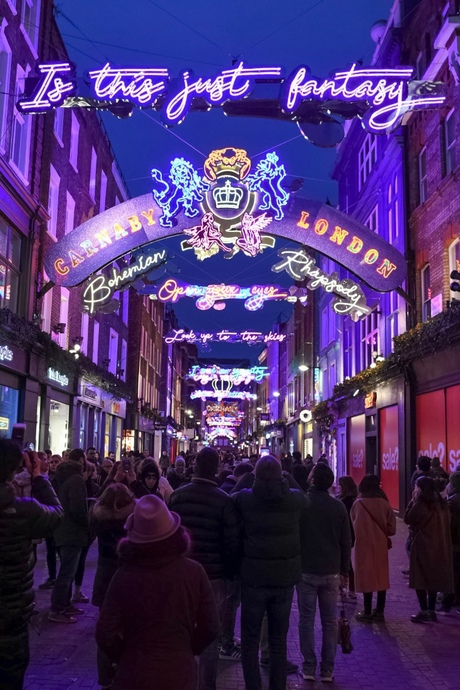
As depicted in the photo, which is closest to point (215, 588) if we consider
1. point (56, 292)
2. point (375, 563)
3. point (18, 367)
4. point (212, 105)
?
point (375, 563)

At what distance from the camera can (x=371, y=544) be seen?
848 cm

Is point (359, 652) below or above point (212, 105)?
below

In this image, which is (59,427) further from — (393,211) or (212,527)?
(212,527)

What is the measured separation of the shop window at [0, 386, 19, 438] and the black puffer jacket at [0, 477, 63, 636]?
41.7ft

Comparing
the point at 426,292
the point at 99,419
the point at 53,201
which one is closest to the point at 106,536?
the point at 426,292

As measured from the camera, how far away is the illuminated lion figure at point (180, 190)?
15086 mm

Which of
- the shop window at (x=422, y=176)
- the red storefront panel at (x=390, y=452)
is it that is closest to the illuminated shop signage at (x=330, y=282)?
the shop window at (x=422, y=176)

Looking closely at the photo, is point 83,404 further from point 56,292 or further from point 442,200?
point 442,200

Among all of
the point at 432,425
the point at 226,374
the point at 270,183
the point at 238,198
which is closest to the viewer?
the point at 238,198

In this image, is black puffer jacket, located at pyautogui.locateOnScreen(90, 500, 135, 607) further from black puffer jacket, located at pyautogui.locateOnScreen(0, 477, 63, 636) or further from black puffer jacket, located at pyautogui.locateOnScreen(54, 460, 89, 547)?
black puffer jacket, located at pyautogui.locateOnScreen(54, 460, 89, 547)

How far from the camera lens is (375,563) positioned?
8438 millimetres

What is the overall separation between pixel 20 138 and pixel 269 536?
50.3ft

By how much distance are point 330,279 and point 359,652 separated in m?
10.4

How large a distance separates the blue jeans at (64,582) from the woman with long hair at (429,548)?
4210 millimetres
